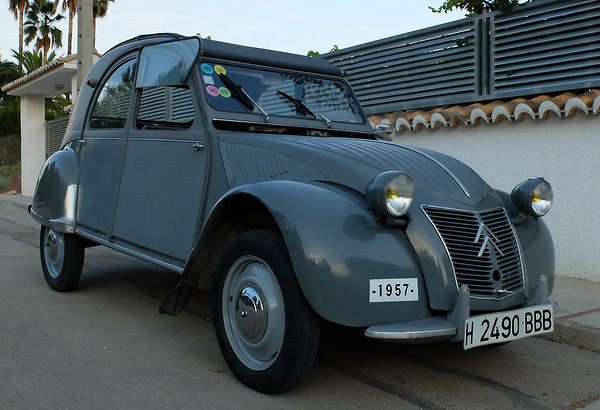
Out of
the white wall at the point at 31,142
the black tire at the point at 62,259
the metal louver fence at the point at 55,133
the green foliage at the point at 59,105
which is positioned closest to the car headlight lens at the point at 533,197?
the black tire at the point at 62,259

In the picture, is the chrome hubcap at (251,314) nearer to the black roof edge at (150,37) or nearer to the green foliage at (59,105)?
the black roof edge at (150,37)

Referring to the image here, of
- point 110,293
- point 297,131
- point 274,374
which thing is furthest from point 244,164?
point 110,293

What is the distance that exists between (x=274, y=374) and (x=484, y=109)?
188 inches

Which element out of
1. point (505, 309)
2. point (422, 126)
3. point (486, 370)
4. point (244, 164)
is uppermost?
point (422, 126)

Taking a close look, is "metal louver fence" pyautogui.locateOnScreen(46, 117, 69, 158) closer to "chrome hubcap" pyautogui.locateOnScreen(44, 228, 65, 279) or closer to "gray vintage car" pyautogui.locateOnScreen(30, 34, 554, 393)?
"chrome hubcap" pyautogui.locateOnScreen(44, 228, 65, 279)

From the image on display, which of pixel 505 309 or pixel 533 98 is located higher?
pixel 533 98

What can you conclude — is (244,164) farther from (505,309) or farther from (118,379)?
(505,309)

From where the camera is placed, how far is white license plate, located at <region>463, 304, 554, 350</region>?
3.03m

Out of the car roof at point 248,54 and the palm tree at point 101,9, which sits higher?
the palm tree at point 101,9

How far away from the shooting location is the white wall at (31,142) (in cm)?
1998

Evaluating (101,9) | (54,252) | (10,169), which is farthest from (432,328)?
(101,9)

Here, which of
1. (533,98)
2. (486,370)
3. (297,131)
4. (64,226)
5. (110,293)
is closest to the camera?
(486,370)

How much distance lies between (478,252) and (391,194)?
1.80 ft

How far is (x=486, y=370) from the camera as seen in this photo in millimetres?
3826
